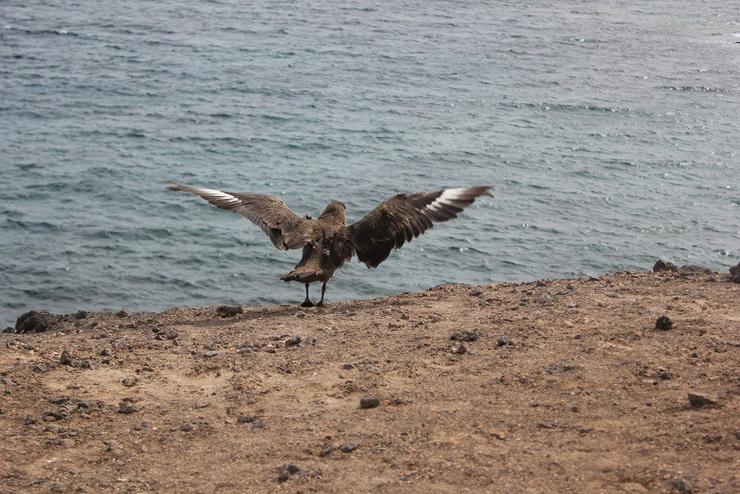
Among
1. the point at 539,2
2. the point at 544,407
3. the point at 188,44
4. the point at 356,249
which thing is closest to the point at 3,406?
the point at 544,407

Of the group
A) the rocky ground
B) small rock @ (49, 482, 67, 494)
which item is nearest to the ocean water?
the rocky ground

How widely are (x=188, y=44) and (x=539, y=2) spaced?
16.0 m

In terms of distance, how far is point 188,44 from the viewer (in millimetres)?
32531

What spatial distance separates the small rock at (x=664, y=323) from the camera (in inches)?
364

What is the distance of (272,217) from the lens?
1240 cm

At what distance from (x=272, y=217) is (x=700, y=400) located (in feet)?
19.9

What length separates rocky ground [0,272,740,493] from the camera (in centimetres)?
688

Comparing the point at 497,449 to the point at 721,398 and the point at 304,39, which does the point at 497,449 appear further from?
the point at 304,39

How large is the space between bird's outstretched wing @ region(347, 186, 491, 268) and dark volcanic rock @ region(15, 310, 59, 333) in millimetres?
3613

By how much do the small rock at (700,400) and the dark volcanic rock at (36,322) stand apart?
7.62 meters

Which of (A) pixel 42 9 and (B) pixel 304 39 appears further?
(A) pixel 42 9

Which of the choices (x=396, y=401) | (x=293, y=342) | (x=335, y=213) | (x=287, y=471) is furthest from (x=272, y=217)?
(x=287, y=471)

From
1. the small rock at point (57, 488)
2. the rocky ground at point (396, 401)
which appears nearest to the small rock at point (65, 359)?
the rocky ground at point (396, 401)

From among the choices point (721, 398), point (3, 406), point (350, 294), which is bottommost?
point (350, 294)
